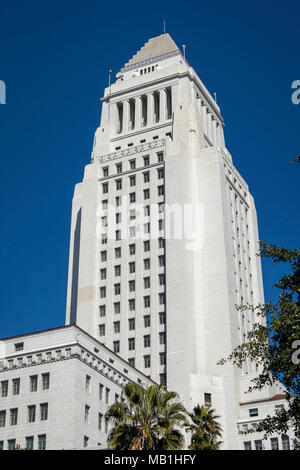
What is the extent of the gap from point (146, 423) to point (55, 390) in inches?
820

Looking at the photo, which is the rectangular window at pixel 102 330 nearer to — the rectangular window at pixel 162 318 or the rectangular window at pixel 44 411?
the rectangular window at pixel 162 318

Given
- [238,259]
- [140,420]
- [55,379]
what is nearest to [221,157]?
[238,259]

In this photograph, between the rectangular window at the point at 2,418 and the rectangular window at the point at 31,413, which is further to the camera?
the rectangular window at the point at 2,418

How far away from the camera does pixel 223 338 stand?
253ft

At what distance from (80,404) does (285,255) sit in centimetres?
3037

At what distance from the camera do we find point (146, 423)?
37156 mm

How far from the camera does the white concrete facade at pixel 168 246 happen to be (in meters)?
76.6

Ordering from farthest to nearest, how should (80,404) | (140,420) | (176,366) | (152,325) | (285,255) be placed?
(152,325), (176,366), (80,404), (140,420), (285,255)

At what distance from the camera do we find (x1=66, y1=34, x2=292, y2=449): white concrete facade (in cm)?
7656

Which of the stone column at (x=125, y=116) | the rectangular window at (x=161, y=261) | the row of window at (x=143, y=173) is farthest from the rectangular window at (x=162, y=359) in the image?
the stone column at (x=125, y=116)

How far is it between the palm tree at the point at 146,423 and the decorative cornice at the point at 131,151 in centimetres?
5653

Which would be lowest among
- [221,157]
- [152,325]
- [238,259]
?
[152,325]

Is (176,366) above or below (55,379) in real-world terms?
above
